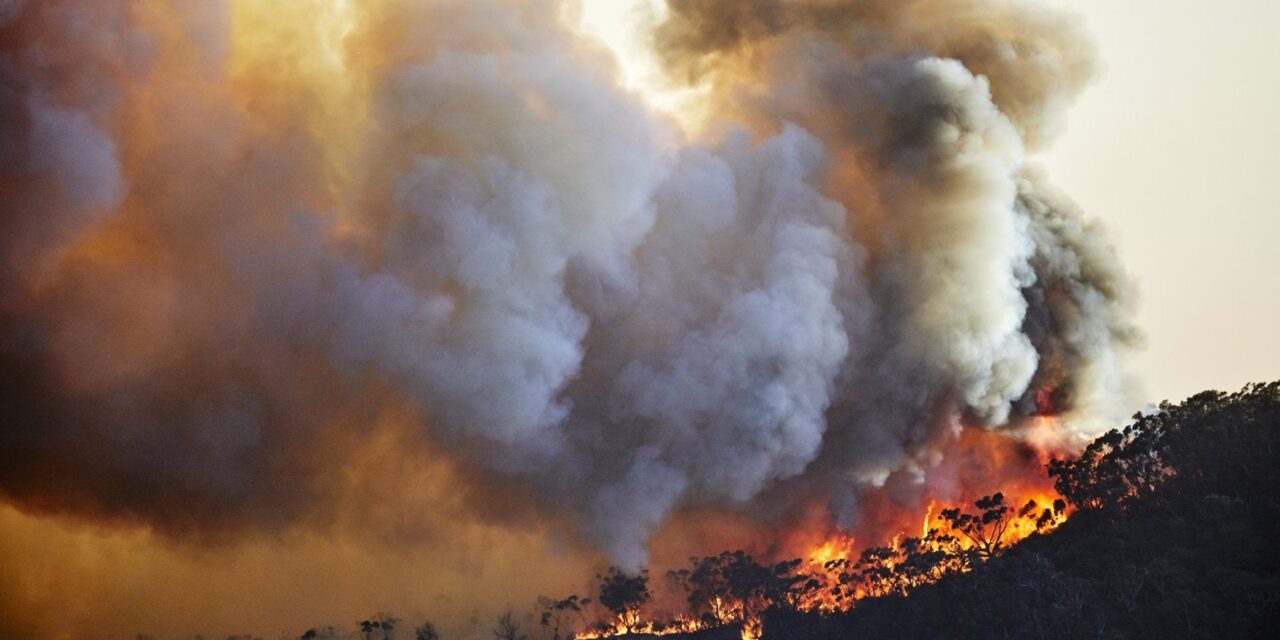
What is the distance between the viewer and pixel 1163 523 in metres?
77.5

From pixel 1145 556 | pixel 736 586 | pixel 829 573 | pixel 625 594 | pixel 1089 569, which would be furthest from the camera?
pixel 625 594

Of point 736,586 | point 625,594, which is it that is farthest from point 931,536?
point 625,594

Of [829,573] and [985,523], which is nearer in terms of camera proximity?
[985,523]

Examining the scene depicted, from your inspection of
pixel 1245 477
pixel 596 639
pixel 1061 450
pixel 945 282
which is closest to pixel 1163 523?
pixel 1245 477

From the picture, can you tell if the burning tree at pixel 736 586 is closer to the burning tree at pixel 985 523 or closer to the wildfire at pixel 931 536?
the wildfire at pixel 931 536

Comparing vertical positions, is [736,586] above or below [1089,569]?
above

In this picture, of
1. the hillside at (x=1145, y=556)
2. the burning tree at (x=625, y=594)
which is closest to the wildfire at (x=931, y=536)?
the hillside at (x=1145, y=556)

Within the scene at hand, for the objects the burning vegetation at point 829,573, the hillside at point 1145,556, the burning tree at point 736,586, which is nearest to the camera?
the hillside at point 1145,556

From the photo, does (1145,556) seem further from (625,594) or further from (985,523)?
(625,594)

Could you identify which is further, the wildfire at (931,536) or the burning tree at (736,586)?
the burning tree at (736,586)

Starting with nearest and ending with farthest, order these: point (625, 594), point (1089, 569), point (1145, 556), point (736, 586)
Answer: point (1145, 556) < point (1089, 569) < point (736, 586) < point (625, 594)

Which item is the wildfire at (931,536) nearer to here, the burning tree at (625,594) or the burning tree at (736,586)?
the burning tree at (736,586)

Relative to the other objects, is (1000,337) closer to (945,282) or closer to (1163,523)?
(945,282)

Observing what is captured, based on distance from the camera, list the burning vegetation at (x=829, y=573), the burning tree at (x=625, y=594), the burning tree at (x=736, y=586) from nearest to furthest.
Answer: the burning vegetation at (x=829, y=573)
the burning tree at (x=736, y=586)
the burning tree at (x=625, y=594)
